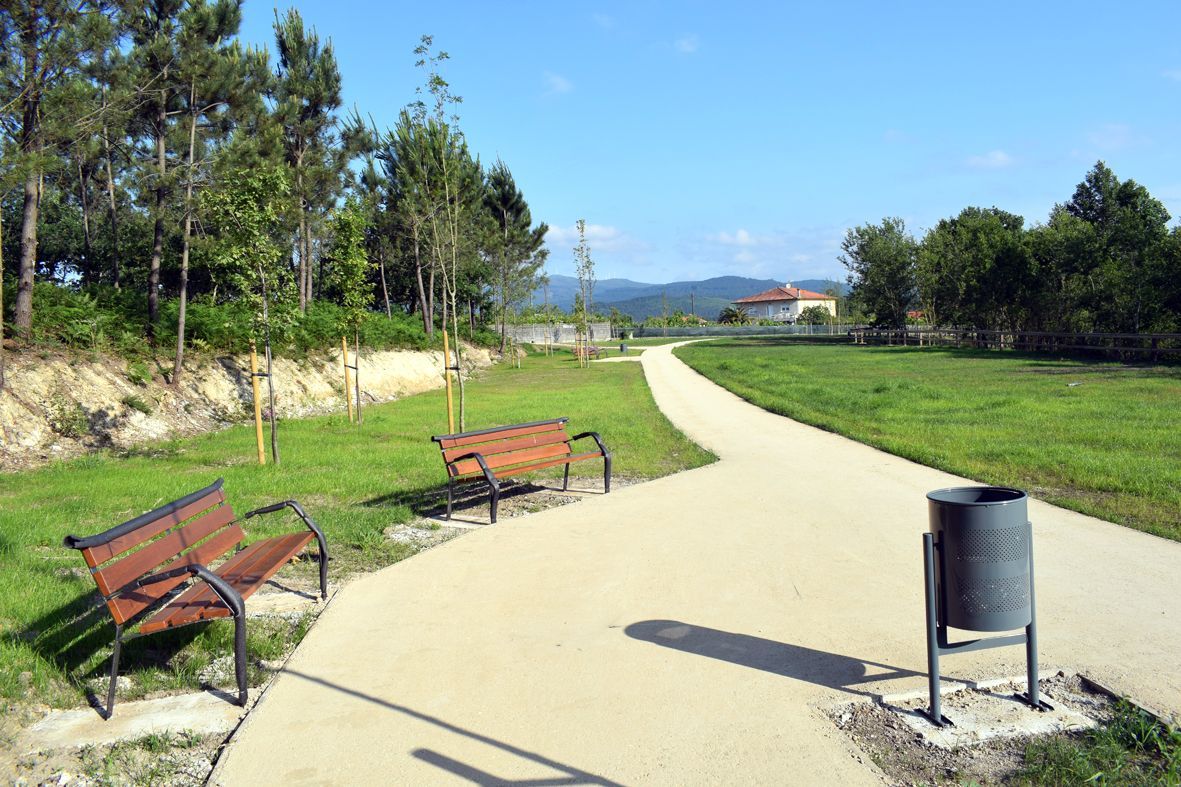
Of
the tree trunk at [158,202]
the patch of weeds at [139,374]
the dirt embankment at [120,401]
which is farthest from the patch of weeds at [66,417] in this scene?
the tree trunk at [158,202]

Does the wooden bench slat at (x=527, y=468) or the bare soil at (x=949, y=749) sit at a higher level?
the wooden bench slat at (x=527, y=468)

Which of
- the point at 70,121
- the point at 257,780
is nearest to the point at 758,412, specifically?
the point at 70,121

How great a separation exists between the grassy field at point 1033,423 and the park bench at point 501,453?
15.7 ft

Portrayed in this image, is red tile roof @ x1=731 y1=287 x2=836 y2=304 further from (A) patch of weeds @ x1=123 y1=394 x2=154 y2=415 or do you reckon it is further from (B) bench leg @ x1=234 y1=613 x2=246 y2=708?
(B) bench leg @ x1=234 y1=613 x2=246 y2=708

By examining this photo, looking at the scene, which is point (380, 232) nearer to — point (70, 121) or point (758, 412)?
point (758, 412)

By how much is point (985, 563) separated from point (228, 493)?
7.72m

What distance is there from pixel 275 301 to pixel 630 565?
813 cm

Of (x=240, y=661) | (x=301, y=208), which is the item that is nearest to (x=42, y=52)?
(x=240, y=661)

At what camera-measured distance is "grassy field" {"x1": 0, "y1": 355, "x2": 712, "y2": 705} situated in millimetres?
4633

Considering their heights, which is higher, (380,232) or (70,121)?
(380,232)

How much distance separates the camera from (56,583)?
18.9 ft

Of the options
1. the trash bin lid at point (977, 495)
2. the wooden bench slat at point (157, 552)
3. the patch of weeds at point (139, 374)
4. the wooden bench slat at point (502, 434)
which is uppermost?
the patch of weeds at point (139, 374)

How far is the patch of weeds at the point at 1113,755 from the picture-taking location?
3111mm

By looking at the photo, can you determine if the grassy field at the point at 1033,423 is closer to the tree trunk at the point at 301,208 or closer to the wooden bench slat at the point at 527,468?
the wooden bench slat at the point at 527,468
